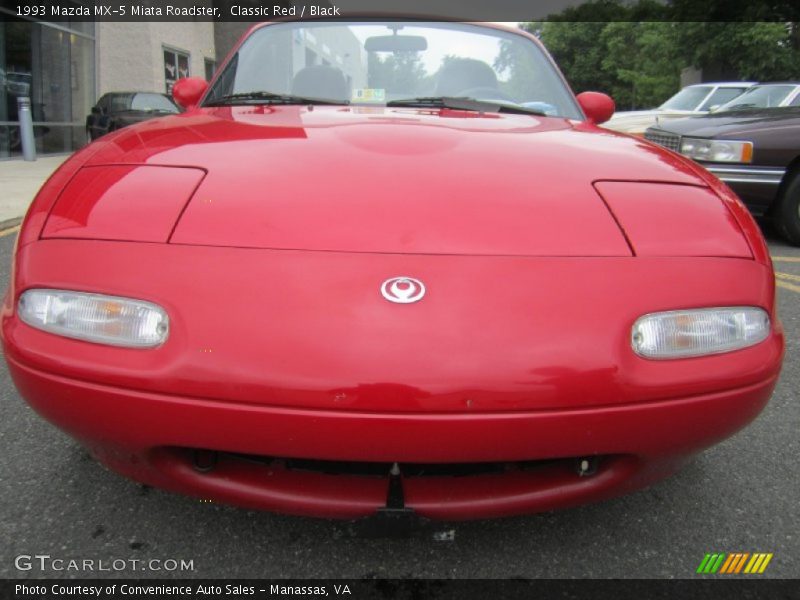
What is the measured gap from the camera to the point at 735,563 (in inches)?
61.9

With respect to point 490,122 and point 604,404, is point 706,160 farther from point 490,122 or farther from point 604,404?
point 604,404

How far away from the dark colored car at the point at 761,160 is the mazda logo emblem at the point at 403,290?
5.04 m

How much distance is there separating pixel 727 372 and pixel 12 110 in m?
12.9

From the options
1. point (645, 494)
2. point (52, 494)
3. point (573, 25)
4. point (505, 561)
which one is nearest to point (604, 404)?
point (505, 561)

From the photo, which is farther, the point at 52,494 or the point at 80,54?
the point at 80,54

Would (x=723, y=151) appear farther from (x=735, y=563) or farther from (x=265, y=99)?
(x=735, y=563)

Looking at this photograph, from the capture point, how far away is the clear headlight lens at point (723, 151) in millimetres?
5520

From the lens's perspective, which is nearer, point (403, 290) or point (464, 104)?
point (403, 290)

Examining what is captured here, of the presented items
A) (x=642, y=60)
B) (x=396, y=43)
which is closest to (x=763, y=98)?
(x=396, y=43)

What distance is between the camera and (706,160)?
5645 millimetres

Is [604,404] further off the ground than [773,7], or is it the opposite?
[773,7]

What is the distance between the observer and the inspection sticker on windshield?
2402mm

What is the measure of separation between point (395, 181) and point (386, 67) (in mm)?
1200

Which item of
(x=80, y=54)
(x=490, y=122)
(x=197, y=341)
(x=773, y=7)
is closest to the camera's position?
(x=197, y=341)
